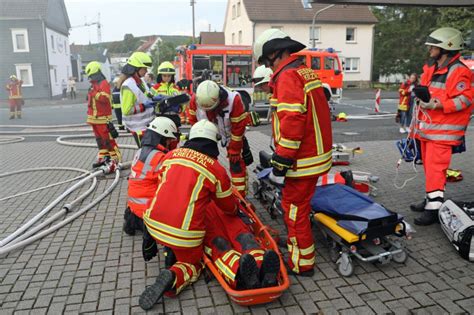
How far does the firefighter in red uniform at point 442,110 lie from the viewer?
452cm

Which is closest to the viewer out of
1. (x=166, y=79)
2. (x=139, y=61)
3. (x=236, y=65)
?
(x=139, y=61)

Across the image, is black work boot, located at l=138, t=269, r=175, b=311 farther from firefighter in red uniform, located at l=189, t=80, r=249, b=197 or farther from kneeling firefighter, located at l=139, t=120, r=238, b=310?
firefighter in red uniform, located at l=189, t=80, r=249, b=197

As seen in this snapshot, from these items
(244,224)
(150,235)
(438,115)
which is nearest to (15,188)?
(150,235)

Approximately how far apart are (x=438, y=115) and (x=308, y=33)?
31141 millimetres

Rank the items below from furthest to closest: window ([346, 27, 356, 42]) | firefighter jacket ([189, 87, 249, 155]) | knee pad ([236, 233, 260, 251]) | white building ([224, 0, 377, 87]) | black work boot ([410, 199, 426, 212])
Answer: window ([346, 27, 356, 42]) < white building ([224, 0, 377, 87]) < black work boot ([410, 199, 426, 212]) < firefighter jacket ([189, 87, 249, 155]) < knee pad ([236, 233, 260, 251])

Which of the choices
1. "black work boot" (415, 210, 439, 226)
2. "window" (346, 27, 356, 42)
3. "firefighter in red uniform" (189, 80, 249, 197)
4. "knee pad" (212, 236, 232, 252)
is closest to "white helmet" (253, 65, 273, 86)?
"firefighter in red uniform" (189, 80, 249, 197)

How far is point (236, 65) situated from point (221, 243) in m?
14.2

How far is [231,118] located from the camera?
4.85m

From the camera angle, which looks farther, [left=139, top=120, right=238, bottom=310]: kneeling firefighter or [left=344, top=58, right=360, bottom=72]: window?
[left=344, top=58, right=360, bottom=72]: window

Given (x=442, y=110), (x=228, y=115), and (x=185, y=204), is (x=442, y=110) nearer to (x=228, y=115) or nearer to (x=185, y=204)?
(x=228, y=115)

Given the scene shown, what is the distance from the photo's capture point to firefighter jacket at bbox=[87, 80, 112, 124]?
741cm

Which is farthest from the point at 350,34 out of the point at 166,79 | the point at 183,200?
A: the point at 183,200

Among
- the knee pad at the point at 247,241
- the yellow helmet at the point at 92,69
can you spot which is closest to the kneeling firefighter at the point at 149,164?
the knee pad at the point at 247,241

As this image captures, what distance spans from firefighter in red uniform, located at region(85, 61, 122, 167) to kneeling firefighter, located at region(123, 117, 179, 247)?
3.27 metres
